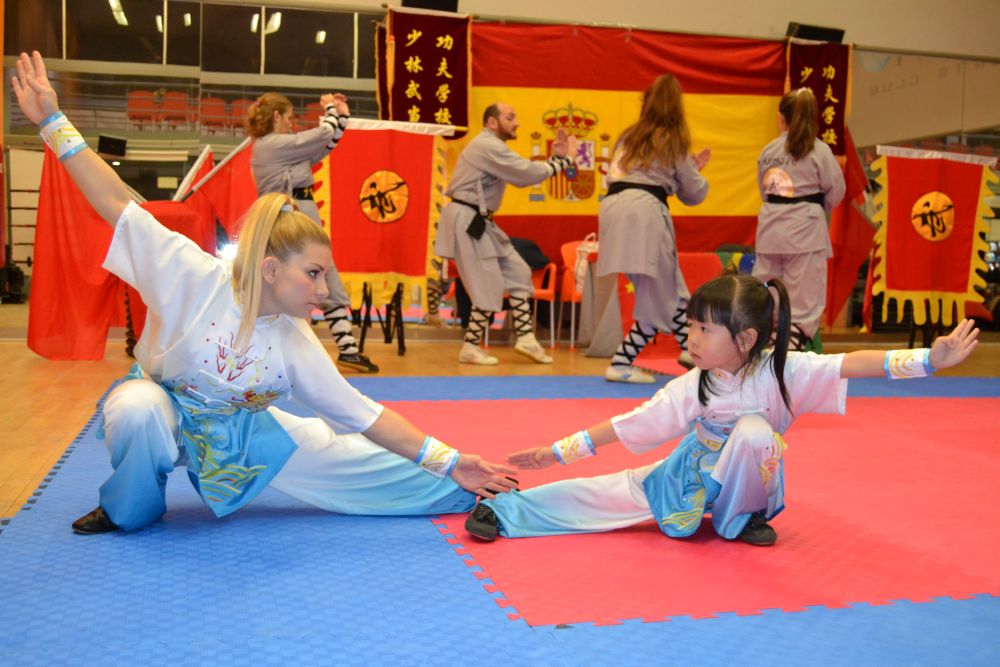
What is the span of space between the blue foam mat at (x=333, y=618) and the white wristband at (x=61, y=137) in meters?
0.85

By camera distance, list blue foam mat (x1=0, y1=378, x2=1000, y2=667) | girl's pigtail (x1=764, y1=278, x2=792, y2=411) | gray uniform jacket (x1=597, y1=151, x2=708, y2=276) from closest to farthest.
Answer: blue foam mat (x1=0, y1=378, x2=1000, y2=667) < girl's pigtail (x1=764, y1=278, x2=792, y2=411) < gray uniform jacket (x1=597, y1=151, x2=708, y2=276)

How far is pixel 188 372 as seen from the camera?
223 centimetres

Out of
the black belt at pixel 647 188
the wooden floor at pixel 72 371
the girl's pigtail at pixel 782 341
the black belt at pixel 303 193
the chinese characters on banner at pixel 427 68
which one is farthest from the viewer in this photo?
the chinese characters on banner at pixel 427 68

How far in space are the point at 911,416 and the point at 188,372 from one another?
10.8ft

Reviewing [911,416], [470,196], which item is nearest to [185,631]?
[911,416]

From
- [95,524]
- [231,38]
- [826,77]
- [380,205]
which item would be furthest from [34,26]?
[826,77]

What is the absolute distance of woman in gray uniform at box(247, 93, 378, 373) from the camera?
5457mm

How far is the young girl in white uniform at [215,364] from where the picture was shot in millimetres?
2180

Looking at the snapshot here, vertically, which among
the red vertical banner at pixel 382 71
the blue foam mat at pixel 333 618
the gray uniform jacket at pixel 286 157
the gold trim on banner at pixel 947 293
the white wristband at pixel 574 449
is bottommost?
the blue foam mat at pixel 333 618

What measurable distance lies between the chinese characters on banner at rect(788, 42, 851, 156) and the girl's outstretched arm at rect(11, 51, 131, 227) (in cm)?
741

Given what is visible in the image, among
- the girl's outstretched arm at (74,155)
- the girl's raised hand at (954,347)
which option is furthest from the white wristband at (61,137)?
the girl's raised hand at (954,347)

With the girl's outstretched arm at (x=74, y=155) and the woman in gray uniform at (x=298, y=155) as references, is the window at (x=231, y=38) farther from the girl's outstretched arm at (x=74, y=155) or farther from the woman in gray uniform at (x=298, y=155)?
the girl's outstretched arm at (x=74, y=155)

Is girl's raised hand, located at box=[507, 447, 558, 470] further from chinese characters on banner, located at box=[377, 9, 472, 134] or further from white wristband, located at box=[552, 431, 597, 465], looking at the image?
chinese characters on banner, located at box=[377, 9, 472, 134]

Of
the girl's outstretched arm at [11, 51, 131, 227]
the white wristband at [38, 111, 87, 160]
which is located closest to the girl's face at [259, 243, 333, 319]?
the girl's outstretched arm at [11, 51, 131, 227]
